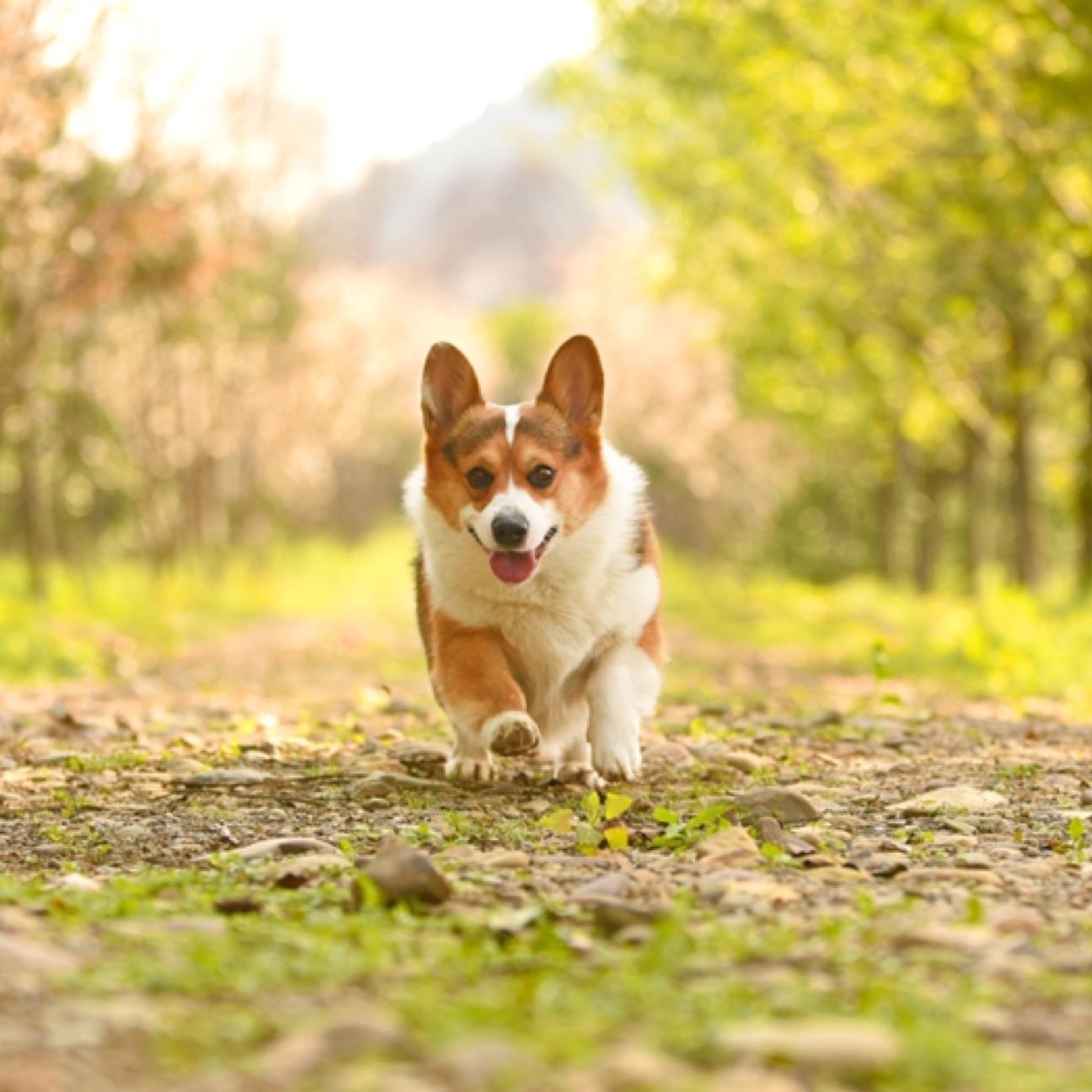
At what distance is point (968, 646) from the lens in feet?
40.8

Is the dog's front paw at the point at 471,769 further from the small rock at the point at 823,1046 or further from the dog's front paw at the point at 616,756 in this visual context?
the small rock at the point at 823,1046

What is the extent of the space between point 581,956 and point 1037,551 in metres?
17.4

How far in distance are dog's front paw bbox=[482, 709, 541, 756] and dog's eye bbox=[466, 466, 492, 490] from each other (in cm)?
75

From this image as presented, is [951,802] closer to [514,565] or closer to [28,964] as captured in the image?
[514,565]

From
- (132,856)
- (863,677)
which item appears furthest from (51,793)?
(863,677)

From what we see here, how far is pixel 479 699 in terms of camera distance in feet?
17.6

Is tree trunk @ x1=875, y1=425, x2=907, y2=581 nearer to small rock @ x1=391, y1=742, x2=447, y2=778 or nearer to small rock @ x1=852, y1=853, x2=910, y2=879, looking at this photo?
small rock @ x1=391, y1=742, x2=447, y2=778

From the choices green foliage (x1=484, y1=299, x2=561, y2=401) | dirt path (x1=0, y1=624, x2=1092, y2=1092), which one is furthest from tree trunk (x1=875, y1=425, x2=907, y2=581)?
green foliage (x1=484, y1=299, x2=561, y2=401)

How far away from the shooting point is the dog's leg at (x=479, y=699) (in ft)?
16.9

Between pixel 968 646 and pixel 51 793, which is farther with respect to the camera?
pixel 968 646

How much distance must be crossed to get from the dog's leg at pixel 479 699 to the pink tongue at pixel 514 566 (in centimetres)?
29

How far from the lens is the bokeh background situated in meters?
14.4

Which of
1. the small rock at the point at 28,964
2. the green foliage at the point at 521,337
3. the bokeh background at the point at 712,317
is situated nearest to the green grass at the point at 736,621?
the bokeh background at the point at 712,317

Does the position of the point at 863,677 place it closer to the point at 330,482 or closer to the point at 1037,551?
the point at 1037,551
